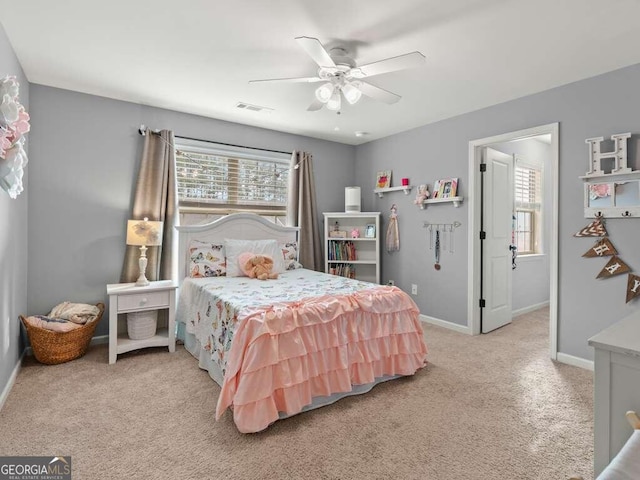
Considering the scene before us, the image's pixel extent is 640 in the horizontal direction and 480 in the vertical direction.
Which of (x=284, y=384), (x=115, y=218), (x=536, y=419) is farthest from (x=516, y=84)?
(x=115, y=218)

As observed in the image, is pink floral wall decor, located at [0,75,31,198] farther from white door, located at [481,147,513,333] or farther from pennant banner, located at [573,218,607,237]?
white door, located at [481,147,513,333]

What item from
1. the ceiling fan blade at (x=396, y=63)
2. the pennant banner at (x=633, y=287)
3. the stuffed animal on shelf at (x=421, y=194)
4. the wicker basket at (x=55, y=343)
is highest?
the ceiling fan blade at (x=396, y=63)

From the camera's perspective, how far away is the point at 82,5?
203cm

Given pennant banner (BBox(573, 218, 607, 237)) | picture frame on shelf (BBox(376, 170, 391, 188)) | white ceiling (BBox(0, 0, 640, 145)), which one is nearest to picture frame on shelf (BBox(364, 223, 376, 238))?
picture frame on shelf (BBox(376, 170, 391, 188))

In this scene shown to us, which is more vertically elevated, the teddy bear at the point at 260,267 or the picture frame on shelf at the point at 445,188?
the picture frame on shelf at the point at 445,188

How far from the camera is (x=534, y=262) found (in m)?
5.10

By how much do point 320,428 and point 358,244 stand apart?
3197 mm

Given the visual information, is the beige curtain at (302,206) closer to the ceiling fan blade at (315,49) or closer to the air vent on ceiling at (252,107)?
the air vent on ceiling at (252,107)

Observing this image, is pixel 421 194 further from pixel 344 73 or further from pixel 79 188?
pixel 79 188

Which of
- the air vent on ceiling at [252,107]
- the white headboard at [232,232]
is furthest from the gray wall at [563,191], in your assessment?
the air vent on ceiling at [252,107]

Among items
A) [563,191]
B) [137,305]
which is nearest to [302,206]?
[137,305]

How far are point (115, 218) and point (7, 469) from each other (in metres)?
2.43

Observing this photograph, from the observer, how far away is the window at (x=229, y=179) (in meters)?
3.96

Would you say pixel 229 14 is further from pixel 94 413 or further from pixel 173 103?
pixel 94 413
